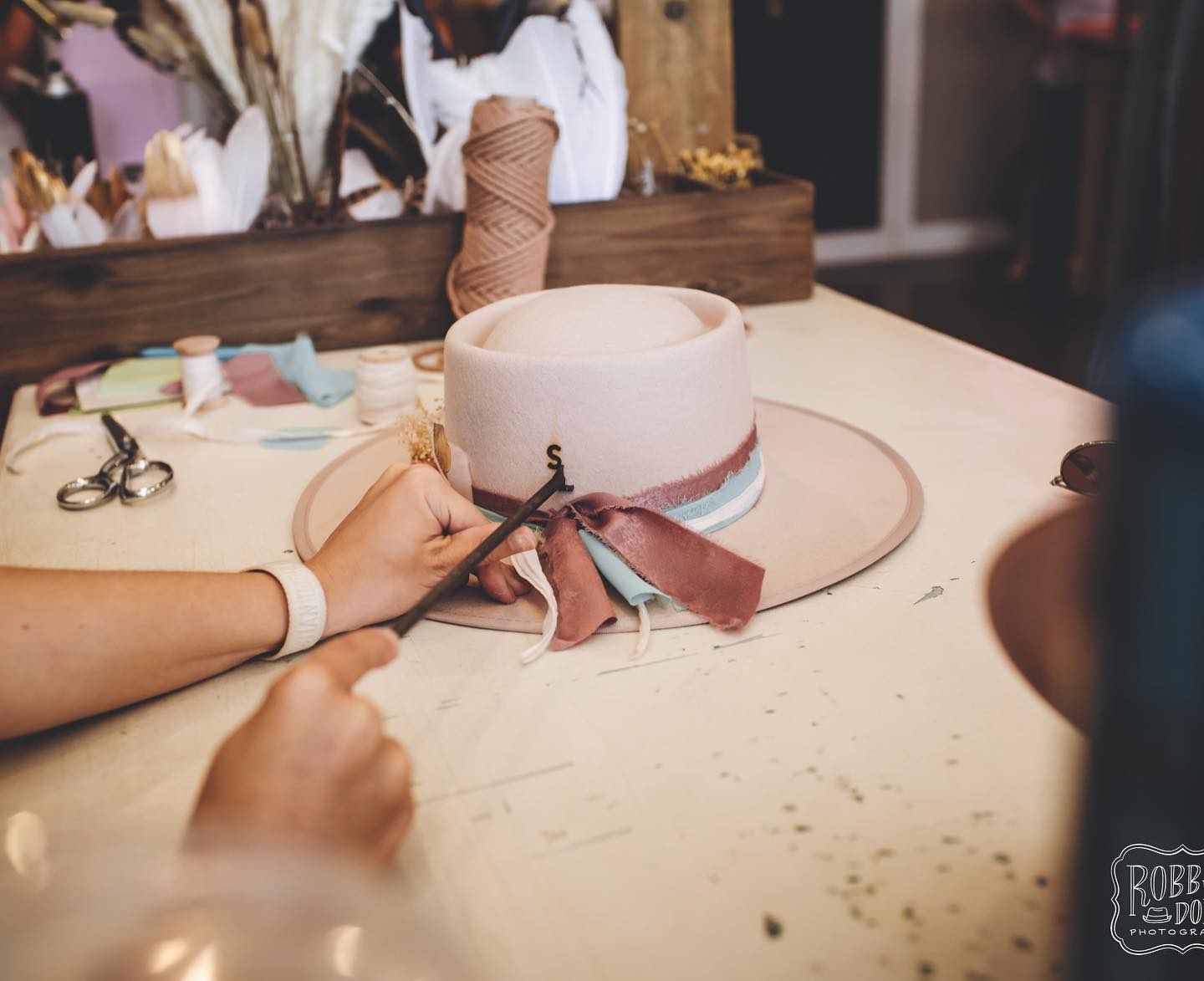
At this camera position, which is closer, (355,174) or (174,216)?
(174,216)

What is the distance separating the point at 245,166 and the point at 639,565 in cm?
113

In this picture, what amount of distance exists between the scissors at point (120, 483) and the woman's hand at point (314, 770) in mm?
637

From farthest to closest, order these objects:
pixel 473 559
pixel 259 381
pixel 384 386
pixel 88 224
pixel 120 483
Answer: pixel 88 224 < pixel 259 381 < pixel 384 386 < pixel 120 483 < pixel 473 559

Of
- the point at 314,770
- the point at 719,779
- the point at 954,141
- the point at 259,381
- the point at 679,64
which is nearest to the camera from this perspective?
the point at 314,770

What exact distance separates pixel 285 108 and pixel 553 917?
1.51 metres

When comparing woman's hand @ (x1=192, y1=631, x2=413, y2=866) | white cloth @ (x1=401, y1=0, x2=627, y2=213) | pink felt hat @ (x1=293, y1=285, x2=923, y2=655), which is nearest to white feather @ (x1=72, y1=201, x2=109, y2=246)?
white cloth @ (x1=401, y1=0, x2=627, y2=213)

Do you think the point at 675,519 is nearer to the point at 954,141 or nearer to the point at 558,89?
the point at 558,89

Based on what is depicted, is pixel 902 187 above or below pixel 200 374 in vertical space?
below

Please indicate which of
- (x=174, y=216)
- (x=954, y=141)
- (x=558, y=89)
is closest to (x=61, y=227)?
(x=174, y=216)

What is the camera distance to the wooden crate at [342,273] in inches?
57.9

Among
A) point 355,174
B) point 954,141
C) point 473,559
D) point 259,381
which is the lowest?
point 954,141

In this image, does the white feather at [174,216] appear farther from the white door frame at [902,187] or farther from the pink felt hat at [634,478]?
the white door frame at [902,187]

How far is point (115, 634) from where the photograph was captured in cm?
69

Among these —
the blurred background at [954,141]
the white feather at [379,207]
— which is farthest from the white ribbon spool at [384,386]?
the blurred background at [954,141]
